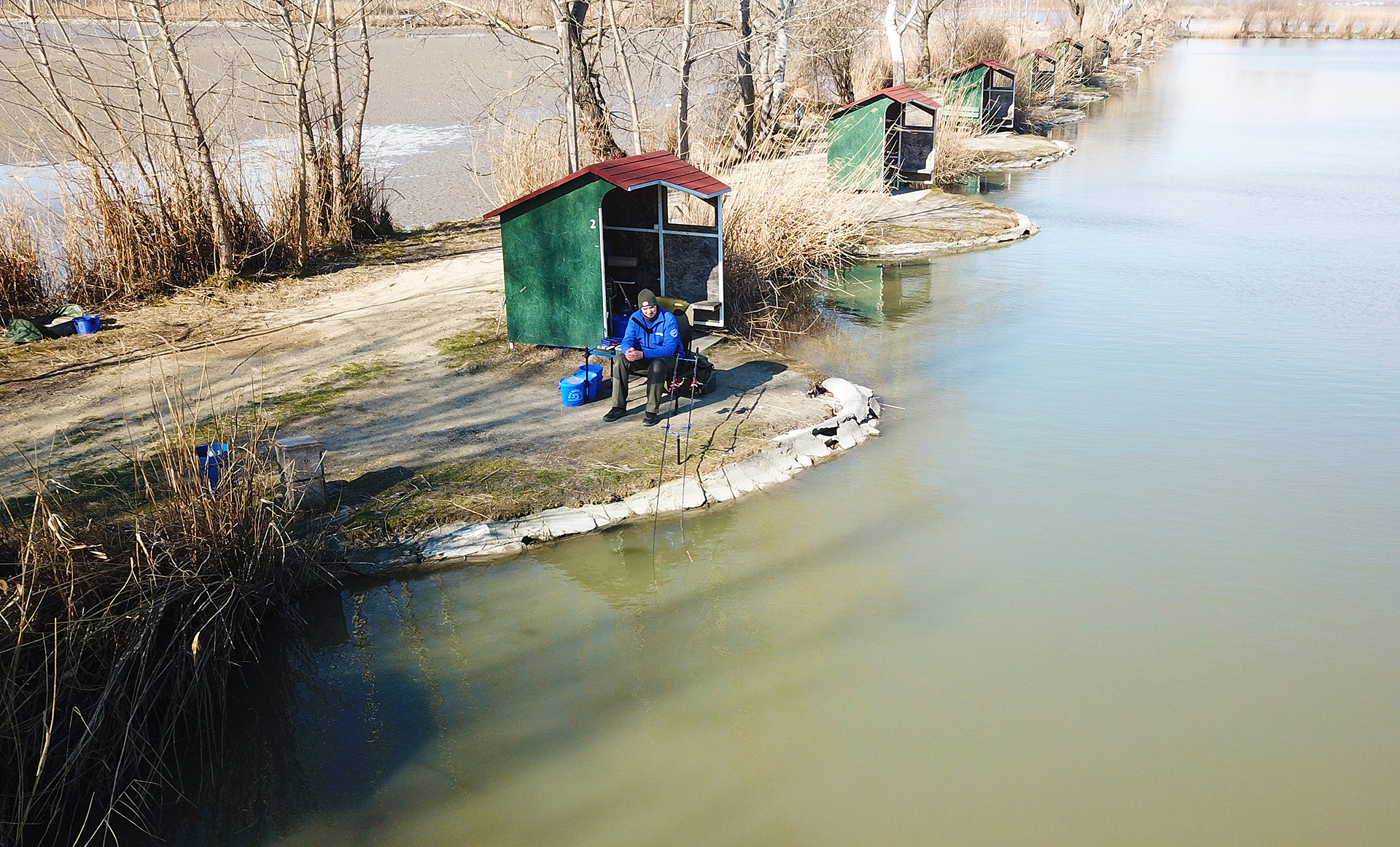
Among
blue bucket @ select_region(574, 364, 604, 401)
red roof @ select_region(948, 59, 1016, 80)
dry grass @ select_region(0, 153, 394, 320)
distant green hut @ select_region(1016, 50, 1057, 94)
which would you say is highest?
distant green hut @ select_region(1016, 50, 1057, 94)

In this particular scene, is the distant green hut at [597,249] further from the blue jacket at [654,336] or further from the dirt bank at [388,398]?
the blue jacket at [654,336]

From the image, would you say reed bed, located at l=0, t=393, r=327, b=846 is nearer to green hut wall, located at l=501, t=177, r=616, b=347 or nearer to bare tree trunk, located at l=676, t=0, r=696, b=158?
green hut wall, located at l=501, t=177, r=616, b=347

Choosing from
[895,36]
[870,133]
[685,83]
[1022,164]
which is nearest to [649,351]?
[685,83]

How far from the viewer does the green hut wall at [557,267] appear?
951cm

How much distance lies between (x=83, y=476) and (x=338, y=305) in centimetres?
451

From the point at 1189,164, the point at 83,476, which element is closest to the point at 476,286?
the point at 83,476

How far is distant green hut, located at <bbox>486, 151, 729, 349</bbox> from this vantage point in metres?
9.50

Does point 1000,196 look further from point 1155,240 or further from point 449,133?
point 449,133

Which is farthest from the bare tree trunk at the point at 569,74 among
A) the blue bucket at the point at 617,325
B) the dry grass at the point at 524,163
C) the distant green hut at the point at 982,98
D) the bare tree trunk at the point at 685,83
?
the distant green hut at the point at 982,98

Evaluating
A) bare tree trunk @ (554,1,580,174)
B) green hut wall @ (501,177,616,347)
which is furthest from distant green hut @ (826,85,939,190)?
green hut wall @ (501,177,616,347)

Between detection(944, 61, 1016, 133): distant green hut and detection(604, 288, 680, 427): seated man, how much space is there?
1415 cm

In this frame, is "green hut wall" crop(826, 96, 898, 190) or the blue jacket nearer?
the blue jacket

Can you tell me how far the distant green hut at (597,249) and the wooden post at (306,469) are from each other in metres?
3.30

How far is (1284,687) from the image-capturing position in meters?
5.84
